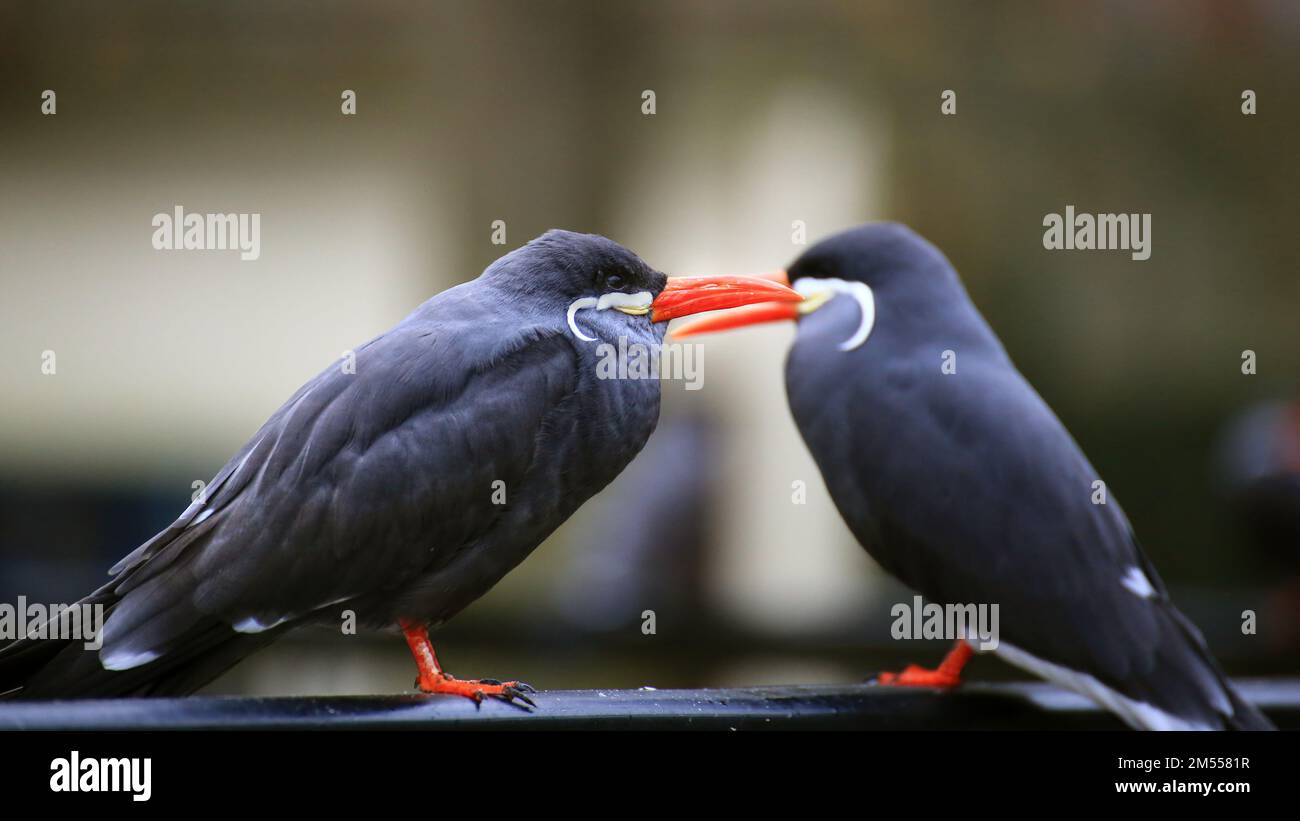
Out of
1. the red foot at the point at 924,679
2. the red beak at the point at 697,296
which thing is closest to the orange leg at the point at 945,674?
the red foot at the point at 924,679

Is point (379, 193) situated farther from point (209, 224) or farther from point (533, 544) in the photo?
point (533, 544)

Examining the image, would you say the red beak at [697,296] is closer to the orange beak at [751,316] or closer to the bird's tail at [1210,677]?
the orange beak at [751,316]

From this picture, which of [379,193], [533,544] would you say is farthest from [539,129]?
[533,544]

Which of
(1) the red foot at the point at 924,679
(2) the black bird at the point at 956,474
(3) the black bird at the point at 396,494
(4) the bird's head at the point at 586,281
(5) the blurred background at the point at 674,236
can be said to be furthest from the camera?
(5) the blurred background at the point at 674,236

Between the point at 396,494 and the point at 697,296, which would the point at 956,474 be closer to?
the point at 697,296

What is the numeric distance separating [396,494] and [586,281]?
1.49 feet

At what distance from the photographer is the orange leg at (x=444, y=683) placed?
1.99m

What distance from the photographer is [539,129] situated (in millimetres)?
5539

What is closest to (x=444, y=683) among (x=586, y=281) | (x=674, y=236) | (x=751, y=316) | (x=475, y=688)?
(x=475, y=688)

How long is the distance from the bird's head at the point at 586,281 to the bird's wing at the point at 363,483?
11 centimetres

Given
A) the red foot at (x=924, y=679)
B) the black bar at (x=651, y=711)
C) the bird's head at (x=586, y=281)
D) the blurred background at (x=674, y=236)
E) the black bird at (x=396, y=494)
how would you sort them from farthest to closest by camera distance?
1. the blurred background at (x=674, y=236)
2. the red foot at (x=924, y=679)
3. the bird's head at (x=586, y=281)
4. the black bird at (x=396, y=494)
5. the black bar at (x=651, y=711)

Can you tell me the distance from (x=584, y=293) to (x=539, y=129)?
3.54 metres

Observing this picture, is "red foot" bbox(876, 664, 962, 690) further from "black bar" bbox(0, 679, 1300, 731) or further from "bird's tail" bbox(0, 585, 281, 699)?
"bird's tail" bbox(0, 585, 281, 699)

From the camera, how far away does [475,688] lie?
2027mm
